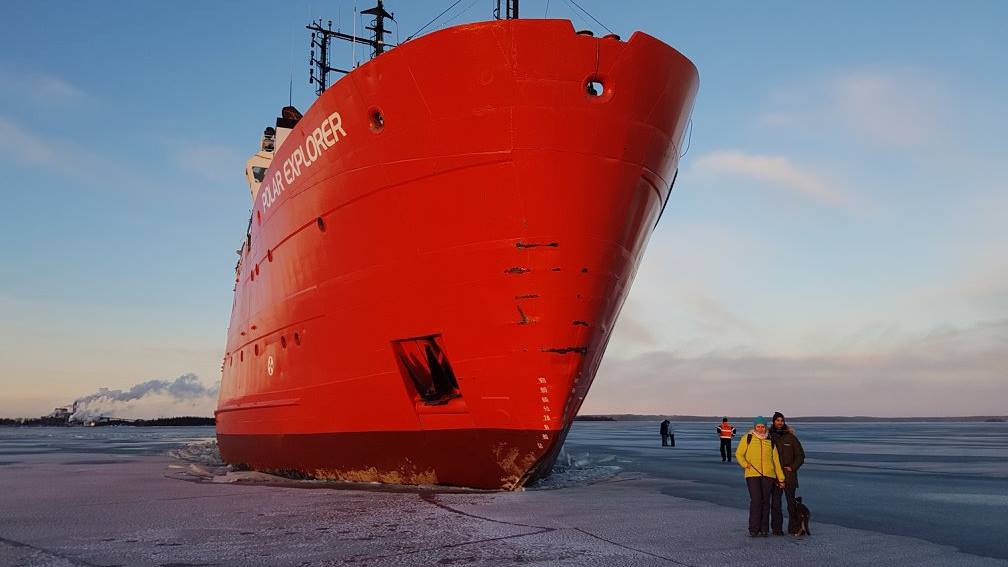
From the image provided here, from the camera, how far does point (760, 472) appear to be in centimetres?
630

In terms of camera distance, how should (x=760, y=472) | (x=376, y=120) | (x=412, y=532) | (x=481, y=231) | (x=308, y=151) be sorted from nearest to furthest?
(x=412, y=532), (x=760, y=472), (x=481, y=231), (x=376, y=120), (x=308, y=151)

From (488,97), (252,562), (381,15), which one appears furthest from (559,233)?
(381,15)

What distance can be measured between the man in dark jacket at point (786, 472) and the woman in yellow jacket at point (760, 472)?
1.9 inches

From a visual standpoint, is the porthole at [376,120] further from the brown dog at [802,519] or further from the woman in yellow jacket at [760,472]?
the brown dog at [802,519]

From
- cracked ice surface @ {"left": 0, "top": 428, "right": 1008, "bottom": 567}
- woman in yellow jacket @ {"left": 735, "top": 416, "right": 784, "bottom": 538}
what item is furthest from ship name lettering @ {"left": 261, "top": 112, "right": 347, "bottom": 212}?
woman in yellow jacket @ {"left": 735, "top": 416, "right": 784, "bottom": 538}

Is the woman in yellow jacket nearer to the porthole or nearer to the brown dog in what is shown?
the brown dog

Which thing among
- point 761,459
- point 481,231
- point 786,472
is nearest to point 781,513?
point 786,472

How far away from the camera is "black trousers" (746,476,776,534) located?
20.4 feet

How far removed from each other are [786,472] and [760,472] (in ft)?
0.92

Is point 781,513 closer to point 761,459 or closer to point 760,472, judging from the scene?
point 760,472

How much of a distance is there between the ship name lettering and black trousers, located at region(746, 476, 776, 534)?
6134 mm

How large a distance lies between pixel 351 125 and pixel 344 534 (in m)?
4.90

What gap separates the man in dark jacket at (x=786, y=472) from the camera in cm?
626

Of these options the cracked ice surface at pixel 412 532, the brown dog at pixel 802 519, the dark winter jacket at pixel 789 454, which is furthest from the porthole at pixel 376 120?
the brown dog at pixel 802 519
